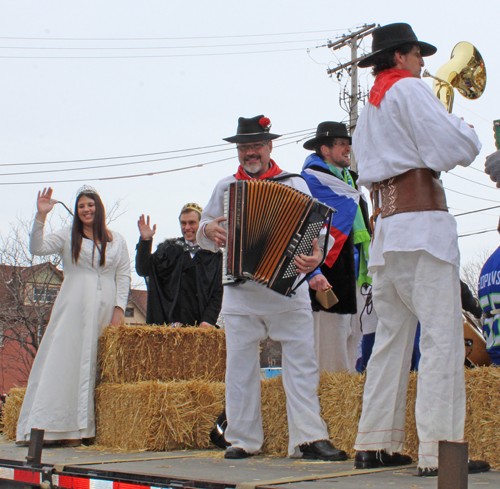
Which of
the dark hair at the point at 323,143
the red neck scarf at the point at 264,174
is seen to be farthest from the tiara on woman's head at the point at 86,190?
the dark hair at the point at 323,143

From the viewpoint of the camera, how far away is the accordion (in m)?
3.54

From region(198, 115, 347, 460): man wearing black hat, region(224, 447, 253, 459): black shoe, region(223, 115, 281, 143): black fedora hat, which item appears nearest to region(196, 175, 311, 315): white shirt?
region(198, 115, 347, 460): man wearing black hat

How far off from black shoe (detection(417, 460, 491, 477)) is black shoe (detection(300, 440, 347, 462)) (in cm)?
79

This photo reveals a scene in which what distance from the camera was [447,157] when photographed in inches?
113

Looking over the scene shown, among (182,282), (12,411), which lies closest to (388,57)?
(182,282)

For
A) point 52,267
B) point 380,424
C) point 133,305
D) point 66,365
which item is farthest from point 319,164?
point 133,305

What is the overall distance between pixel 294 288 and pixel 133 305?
40.9m

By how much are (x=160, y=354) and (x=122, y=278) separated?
747 millimetres

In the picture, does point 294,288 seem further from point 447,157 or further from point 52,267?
point 52,267

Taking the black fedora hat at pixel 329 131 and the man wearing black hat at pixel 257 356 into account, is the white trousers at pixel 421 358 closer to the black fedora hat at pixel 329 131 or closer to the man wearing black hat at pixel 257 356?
the man wearing black hat at pixel 257 356

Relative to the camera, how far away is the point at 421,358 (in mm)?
2920

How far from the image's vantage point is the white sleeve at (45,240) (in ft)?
16.1

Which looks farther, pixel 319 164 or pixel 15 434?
pixel 15 434

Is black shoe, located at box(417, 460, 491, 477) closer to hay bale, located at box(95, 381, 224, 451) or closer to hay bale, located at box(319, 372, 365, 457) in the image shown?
hay bale, located at box(319, 372, 365, 457)
